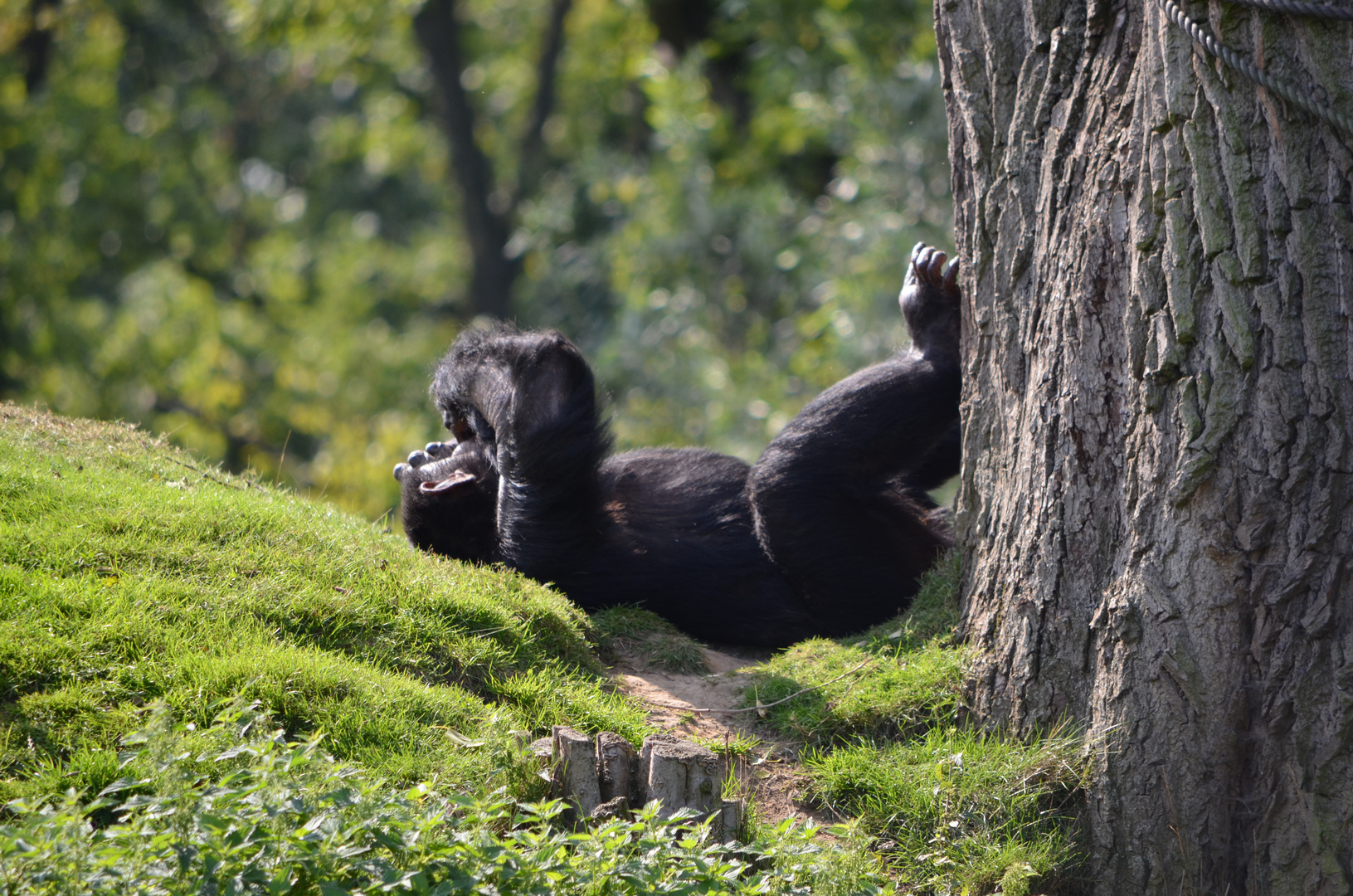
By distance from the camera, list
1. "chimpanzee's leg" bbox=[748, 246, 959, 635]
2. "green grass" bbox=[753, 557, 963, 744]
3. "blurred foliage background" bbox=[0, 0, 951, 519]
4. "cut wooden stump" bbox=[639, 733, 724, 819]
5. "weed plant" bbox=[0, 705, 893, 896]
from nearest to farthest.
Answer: "weed plant" bbox=[0, 705, 893, 896] → "cut wooden stump" bbox=[639, 733, 724, 819] → "green grass" bbox=[753, 557, 963, 744] → "chimpanzee's leg" bbox=[748, 246, 959, 635] → "blurred foliage background" bbox=[0, 0, 951, 519]

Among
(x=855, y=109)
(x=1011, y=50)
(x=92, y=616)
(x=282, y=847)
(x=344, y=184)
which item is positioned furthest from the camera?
(x=344, y=184)

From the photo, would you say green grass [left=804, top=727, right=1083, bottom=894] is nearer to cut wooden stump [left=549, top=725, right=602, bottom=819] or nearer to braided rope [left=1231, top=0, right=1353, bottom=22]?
cut wooden stump [left=549, top=725, right=602, bottom=819]

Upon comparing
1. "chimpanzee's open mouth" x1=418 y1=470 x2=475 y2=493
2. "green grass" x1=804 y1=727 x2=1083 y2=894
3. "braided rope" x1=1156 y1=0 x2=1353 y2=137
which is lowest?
"green grass" x1=804 y1=727 x2=1083 y2=894

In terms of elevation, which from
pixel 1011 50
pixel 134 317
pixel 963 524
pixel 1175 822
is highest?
pixel 134 317

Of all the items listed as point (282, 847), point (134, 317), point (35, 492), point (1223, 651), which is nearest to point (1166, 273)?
point (1223, 651)

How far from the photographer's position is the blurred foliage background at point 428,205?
1374cm

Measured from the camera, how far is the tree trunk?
2.81 meters

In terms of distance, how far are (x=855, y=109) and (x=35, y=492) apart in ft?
34.8

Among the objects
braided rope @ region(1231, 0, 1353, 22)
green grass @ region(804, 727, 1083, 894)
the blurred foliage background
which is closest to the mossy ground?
green grass @ region(804, 727, 1083, 894)

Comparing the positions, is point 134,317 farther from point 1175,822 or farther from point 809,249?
point 1175,822

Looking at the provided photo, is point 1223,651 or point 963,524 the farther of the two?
point 963,524

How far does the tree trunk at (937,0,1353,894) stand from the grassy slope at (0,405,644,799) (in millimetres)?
1453

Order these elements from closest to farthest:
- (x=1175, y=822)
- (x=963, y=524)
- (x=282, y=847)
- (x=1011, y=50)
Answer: (x=282, y=847), (x=1175, y=822), (x=1011, y=50), (x=963, y=524)

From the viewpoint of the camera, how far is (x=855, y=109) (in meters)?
12.9
